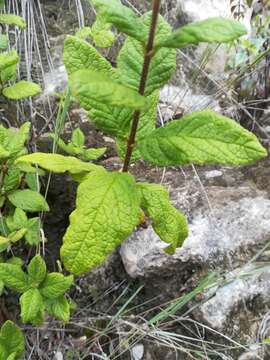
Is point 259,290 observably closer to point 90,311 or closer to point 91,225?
point 90,311

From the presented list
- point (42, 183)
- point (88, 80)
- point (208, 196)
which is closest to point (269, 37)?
point (208, 196)

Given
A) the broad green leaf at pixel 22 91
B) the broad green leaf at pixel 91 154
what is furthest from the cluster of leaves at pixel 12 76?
the broad green leaf at pixel 91 154

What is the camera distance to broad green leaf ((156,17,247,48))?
64 cm

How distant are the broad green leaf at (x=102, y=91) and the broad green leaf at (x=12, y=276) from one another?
0.62m

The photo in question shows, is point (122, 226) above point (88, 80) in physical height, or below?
below

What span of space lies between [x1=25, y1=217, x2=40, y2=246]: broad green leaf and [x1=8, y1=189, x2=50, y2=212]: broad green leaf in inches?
1.4

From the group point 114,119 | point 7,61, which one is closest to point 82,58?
point 114,119

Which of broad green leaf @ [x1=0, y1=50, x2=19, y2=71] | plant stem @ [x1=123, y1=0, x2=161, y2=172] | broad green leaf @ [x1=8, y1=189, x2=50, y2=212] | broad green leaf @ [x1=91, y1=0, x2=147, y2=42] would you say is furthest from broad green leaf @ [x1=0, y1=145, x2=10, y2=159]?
broad green leaf @ [x1=91, y1=0, x2=147, y2=42]

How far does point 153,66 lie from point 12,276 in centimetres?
61

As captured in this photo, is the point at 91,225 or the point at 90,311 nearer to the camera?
the point at 91,225

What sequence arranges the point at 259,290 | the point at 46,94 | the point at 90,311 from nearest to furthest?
the point at 259,290 → the point at 90,311 → the point at 46,94

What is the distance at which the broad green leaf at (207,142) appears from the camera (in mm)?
765

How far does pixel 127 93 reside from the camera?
2.11 feet

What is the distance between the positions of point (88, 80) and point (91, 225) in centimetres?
27
